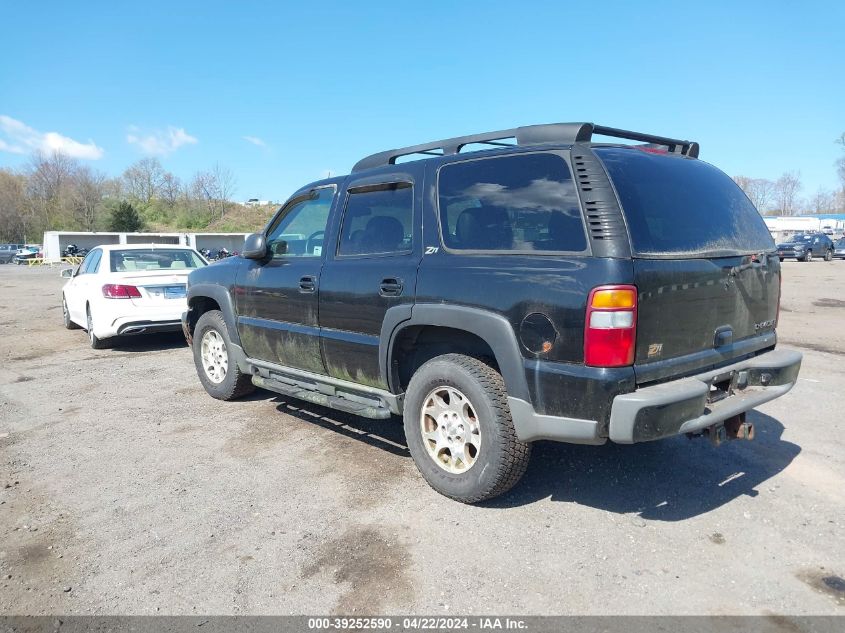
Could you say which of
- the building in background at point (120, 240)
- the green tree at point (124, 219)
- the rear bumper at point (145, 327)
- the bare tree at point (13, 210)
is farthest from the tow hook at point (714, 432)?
the bare tree at point (13, 210)

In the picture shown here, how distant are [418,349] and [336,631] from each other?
1.92 m

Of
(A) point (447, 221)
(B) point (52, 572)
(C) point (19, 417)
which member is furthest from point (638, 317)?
(C) point (19, 417)

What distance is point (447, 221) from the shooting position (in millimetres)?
3848

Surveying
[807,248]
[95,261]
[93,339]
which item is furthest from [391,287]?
[807,248]

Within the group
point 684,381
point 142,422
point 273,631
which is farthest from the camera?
point 142,422

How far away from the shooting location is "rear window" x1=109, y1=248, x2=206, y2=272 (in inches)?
356

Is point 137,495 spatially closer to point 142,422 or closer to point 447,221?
point 142,422

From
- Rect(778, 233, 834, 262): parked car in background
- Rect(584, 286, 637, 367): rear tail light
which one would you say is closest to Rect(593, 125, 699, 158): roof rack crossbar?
Rect(584, 286, 637, 367): rear tail light

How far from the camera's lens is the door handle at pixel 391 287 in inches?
153

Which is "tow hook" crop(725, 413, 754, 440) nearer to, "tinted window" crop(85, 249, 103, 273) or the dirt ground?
the dirt ground

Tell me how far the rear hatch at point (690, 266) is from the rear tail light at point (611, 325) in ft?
0.25

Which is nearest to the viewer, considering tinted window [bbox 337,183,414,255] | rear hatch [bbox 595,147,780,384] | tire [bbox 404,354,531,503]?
rear hatch [bbox 595,147,780,384]

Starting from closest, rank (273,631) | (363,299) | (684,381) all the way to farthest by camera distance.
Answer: (273,631) < (684,381) < (363,299)

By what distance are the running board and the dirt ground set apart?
390 mm
